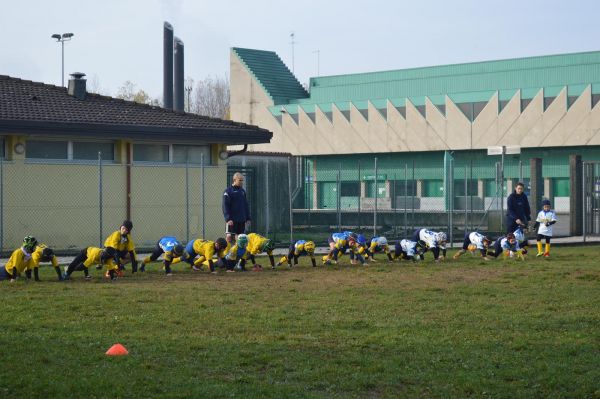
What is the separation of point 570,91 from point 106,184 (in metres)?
35.7

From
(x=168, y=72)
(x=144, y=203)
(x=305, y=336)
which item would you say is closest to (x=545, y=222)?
(x=144, y=203)

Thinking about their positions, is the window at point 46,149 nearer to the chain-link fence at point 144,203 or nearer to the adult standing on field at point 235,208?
the chain-link fence at point 144,203

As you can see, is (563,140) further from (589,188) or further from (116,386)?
(116,386)

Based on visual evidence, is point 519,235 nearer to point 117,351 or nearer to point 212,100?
point 117,351

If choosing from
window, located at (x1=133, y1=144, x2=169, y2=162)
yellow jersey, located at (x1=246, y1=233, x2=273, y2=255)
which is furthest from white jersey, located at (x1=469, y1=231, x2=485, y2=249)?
window, located at (x1=133, y1=144, x2=169, y2=162)

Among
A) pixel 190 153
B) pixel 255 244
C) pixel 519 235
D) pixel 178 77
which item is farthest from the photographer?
pixel 178 77

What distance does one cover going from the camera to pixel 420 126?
61.0 meters

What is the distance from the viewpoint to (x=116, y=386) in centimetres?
829

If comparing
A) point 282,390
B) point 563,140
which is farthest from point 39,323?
point 563,140

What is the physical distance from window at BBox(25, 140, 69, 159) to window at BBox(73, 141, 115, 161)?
32 cm

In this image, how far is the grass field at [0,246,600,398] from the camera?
8.52 m

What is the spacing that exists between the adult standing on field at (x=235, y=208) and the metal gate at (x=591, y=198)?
15484 millimetres

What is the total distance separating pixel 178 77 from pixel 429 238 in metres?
19.5

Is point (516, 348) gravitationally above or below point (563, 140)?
below
